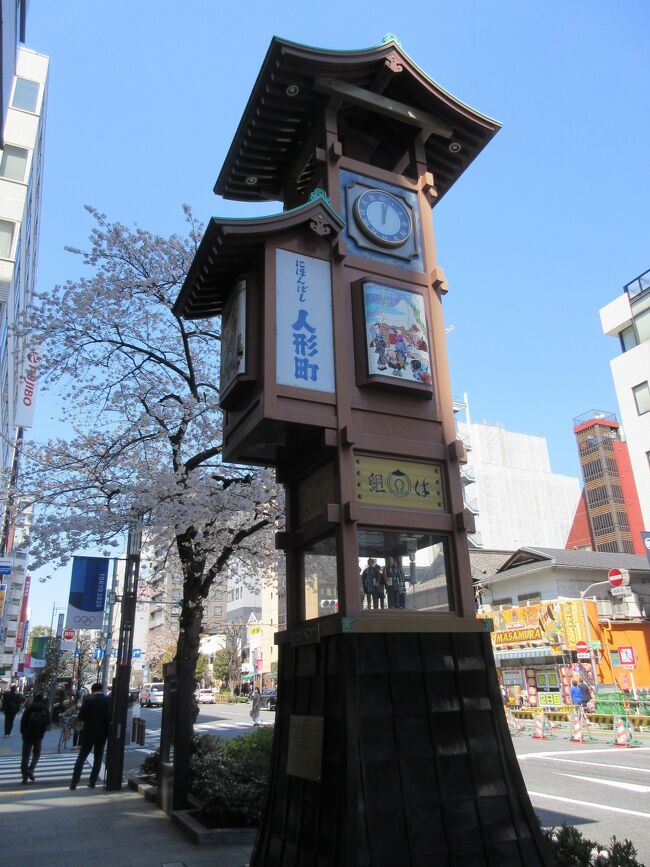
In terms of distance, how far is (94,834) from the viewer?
8.55 m

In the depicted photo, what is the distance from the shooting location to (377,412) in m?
6.09

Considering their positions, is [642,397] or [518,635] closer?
[642,397]

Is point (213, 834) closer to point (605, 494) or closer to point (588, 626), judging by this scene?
point (588, 626)

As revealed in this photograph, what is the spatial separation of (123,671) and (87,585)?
2.69 meters

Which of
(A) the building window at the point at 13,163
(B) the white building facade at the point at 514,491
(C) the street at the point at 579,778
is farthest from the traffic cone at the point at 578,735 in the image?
(B) the white building facade at the point at 514,491

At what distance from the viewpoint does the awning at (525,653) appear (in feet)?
102

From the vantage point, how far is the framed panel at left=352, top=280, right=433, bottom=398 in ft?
20.0

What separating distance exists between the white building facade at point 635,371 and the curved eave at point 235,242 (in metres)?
26.7

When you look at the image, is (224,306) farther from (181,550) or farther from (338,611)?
(181,550)

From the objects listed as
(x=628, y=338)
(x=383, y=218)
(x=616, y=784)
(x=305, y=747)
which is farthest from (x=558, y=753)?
(x=628, y=338)

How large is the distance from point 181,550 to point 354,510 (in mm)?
7658

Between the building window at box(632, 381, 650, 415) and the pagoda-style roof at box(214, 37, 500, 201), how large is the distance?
25.5m

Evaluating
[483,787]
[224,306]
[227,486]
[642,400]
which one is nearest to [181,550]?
[227,486]

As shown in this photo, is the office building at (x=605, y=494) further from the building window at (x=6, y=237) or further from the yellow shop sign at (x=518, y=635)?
the building window at (x=6, y=237)
